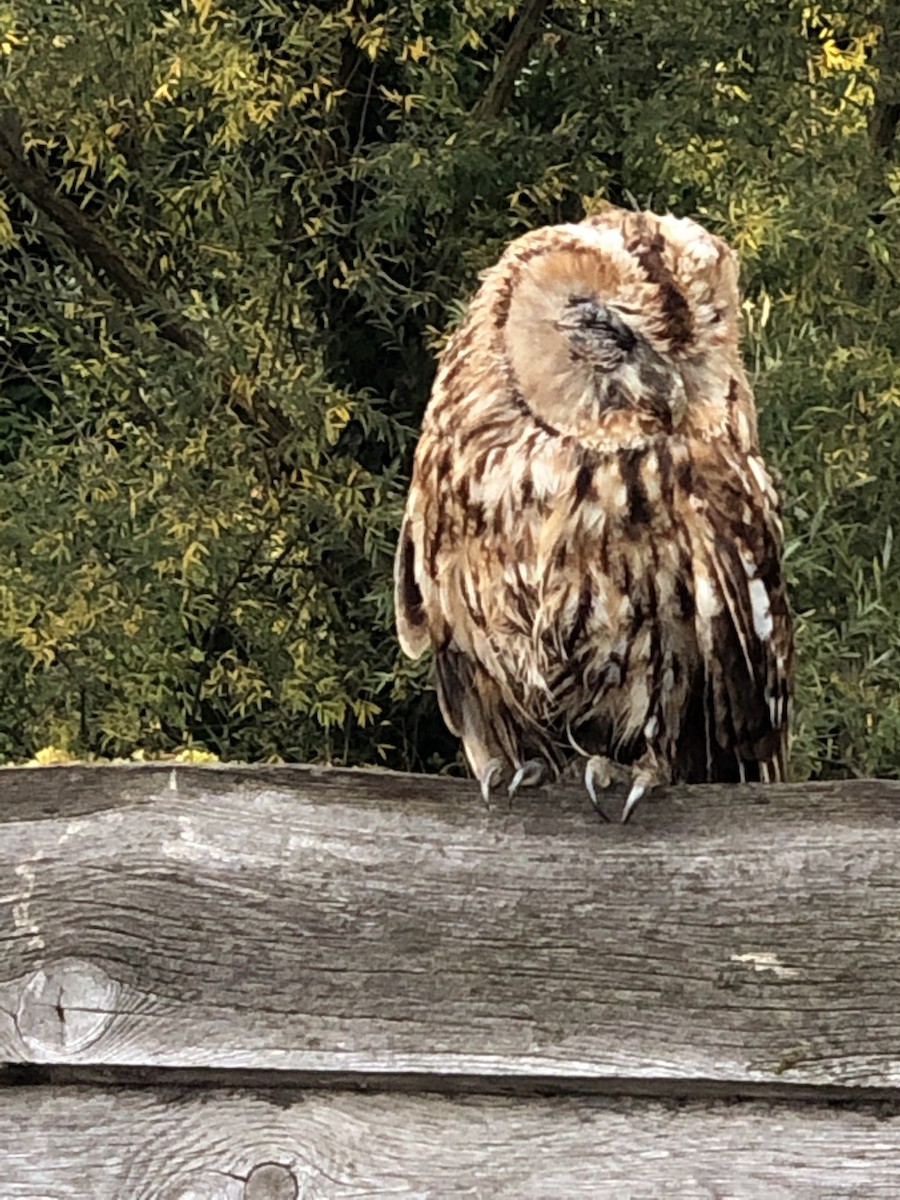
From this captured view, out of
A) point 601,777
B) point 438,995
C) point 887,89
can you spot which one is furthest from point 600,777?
point 887,89

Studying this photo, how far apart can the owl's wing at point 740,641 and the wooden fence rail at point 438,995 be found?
1.50 feet

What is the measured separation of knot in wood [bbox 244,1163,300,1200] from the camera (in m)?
0.82

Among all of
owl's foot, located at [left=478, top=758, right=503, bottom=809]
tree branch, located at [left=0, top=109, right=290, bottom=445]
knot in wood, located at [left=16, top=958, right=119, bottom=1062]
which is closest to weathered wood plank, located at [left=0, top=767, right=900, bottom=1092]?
knot in wood, located at [left=16, top=958, right=119, bottom=1062]

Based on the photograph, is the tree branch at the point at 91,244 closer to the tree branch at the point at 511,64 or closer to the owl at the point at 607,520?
the tree branch at the point at 511,64

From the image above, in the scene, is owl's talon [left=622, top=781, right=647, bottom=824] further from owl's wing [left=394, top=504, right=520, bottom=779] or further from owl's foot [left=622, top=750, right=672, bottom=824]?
owl's wing [left=394, top=504, right=520, bottom=779]

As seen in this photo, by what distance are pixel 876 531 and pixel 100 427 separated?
142 cm

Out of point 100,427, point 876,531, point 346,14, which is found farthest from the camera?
point 100,427

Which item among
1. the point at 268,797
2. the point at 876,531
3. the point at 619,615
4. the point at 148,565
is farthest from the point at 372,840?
the point at 148,565

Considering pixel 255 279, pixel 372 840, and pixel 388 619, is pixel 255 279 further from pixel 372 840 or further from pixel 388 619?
pixel 372 840

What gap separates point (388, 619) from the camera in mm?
2752

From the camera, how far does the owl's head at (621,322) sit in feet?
3.95

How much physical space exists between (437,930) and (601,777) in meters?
0.25

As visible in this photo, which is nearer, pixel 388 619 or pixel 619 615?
pixel 619 615

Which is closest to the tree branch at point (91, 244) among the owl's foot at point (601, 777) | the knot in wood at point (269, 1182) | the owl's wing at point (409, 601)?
the owl's wing at point (409, 601)
